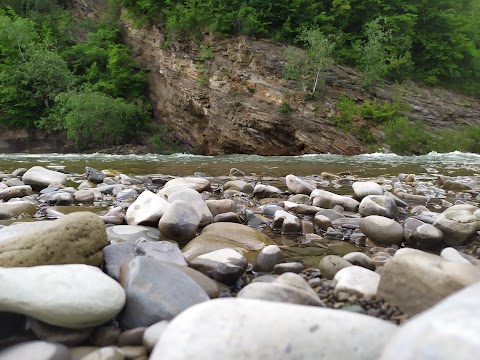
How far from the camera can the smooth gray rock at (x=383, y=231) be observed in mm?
3020

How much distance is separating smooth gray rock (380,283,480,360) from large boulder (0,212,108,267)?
160cm

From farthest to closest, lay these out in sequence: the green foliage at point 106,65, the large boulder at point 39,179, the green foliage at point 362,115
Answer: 1. the green foliage at point 106,65
2. the green foliage at point 362,115
3. the large boulder at point 39,179

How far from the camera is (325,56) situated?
69.8ft

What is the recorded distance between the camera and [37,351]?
4.33 feet

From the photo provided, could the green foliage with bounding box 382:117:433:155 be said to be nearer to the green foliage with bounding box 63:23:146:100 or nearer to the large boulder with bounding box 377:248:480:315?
the large boulder with bounding box 377:248:480:315

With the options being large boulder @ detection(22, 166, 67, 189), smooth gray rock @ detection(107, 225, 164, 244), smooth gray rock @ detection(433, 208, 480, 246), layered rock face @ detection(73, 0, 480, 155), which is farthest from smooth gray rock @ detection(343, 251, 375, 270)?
layered rock face @ detection(73, 0, 480, 155)

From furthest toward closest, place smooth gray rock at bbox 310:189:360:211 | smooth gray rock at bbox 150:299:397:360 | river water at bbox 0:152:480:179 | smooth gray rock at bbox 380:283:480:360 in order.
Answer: river water at bbox 0:152:480:179 → smooth gray rock at bbox 310:189:360:211 → smooth gray rock at bbox 150:299:397:360 → smooth gray rock at bbox 380:283:480:360

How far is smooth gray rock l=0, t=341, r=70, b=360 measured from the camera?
1300 millimetres

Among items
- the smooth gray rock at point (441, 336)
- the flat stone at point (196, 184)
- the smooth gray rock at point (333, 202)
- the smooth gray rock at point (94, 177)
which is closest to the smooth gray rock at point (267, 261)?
the smooth gray rock at point (441, 336)

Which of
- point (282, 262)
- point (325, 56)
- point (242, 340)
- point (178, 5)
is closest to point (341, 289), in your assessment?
point (282, 262)

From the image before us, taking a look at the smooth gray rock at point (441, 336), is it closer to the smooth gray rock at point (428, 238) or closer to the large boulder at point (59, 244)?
the large boulder at point (59, 244)

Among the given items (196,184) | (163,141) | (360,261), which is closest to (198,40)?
(163,141)

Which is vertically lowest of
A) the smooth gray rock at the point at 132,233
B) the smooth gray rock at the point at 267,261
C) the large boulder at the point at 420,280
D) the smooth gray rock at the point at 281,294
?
the smooth gray rock at the point at 132,233

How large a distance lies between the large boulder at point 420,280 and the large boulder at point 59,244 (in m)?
1.53
